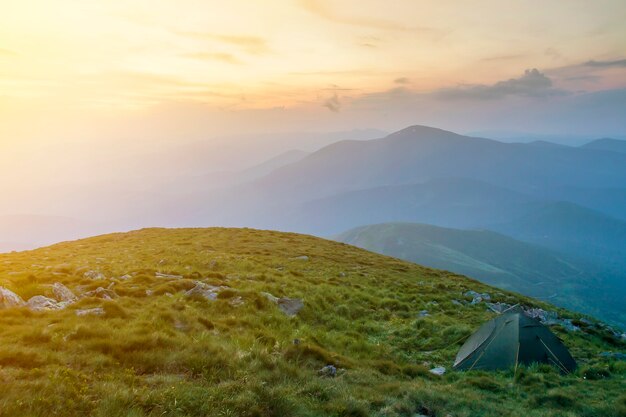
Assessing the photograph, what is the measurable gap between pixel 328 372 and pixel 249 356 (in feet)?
8.69

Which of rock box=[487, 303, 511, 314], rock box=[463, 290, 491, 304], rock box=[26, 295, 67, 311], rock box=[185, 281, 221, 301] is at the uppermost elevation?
rock box=[26, 295, 67, 311]

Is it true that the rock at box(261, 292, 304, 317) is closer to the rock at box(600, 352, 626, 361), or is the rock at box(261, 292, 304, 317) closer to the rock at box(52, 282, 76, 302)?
the rock at box(52, 282, 76, 302)

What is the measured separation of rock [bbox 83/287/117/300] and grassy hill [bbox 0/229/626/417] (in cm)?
12

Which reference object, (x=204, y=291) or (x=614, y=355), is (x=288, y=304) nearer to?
(x=204, y=291)

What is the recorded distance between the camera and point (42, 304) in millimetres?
13695

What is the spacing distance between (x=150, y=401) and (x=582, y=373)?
17.4 metres

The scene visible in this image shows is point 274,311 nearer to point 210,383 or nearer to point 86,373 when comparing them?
point 210,383

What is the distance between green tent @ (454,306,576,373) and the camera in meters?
17.0


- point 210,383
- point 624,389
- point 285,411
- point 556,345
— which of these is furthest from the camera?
point 556,345

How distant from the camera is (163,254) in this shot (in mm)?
33750

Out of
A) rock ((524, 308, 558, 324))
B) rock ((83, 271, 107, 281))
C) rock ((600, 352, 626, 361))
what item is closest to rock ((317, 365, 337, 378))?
rock ((83, 271, 107, 281))

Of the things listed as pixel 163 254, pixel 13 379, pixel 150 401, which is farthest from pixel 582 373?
pixel 163 254

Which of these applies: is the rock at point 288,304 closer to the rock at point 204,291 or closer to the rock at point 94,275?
the rock at point 204,291

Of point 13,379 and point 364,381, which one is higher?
point 13,379
